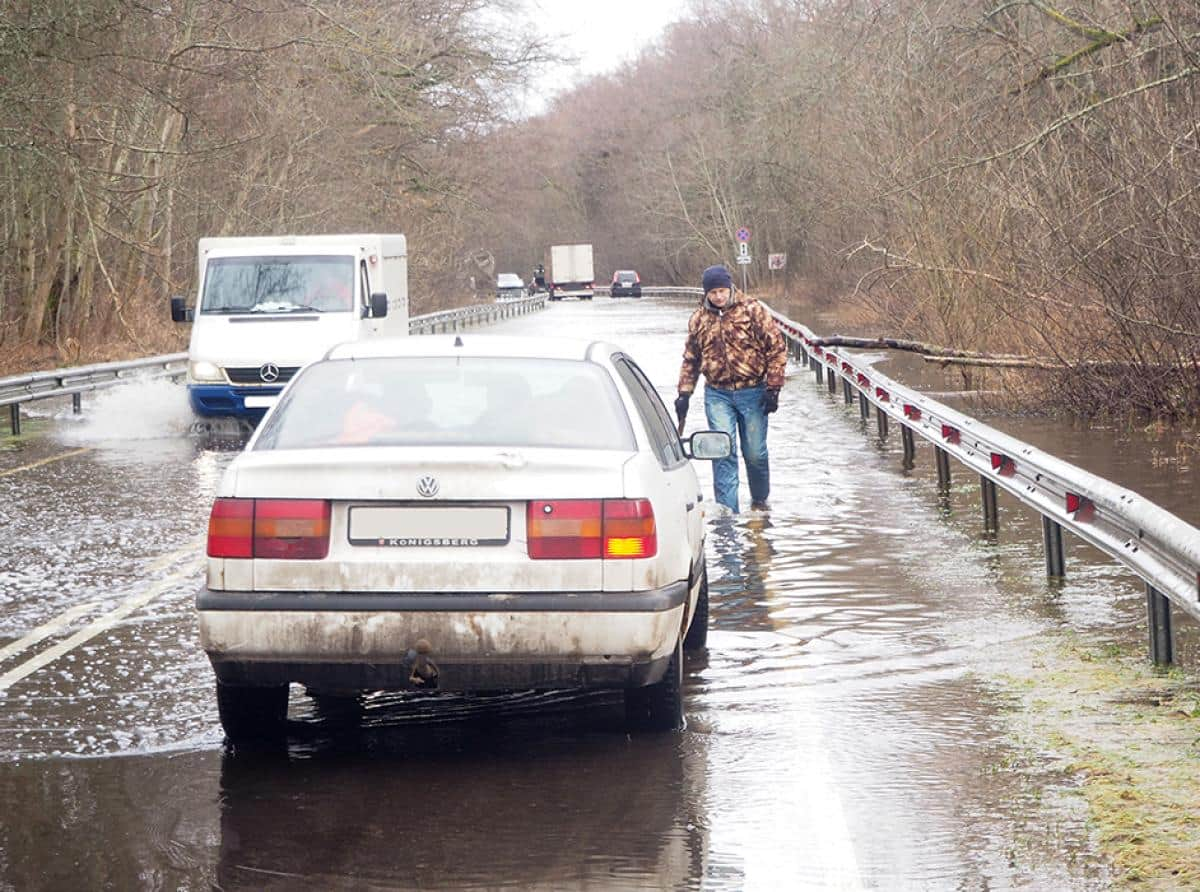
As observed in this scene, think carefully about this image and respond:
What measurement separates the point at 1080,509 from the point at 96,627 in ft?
15.8

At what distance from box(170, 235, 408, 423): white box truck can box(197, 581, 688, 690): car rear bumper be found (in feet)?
49.7

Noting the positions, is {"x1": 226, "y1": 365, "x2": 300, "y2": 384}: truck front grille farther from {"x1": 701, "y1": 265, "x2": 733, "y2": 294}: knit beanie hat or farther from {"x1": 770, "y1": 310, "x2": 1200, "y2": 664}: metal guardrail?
{"x1": 701, "y1": 265, "x2": 733, "y2": 294}: knit beanie hat

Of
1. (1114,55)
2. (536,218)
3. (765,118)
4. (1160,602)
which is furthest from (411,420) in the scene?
(536,218)

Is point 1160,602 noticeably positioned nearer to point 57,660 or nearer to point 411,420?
point 411,420

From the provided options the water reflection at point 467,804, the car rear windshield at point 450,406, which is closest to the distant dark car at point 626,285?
the car rear windshield at point 450,406

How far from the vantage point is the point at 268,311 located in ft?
76.2

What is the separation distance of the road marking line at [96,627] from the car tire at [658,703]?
281 centimetres

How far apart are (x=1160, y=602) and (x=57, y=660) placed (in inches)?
189

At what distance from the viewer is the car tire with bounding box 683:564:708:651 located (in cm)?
910

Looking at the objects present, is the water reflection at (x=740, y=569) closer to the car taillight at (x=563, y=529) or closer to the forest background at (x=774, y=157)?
the car taillight at (x=563, y=529)

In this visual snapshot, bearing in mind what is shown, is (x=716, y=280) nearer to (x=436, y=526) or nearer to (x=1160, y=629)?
(x=1160, y=629)

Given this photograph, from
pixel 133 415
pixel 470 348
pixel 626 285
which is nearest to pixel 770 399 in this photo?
pixel 470 348

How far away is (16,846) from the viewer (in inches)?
236

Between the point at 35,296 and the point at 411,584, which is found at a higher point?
the point at 35,296
